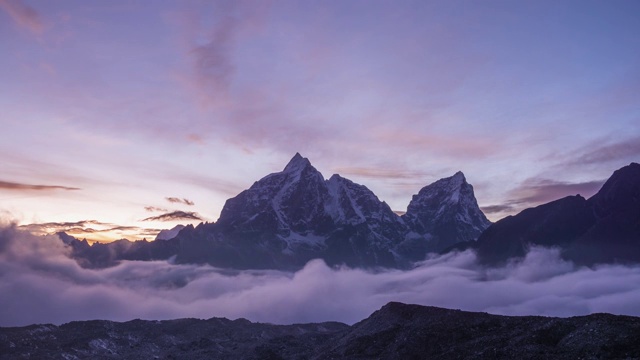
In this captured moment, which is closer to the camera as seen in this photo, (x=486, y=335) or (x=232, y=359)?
(x=486, y=335)

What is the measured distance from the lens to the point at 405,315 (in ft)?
427

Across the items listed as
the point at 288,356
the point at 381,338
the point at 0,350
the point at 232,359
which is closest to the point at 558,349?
the point at 381,338

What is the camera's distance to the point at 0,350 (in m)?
197

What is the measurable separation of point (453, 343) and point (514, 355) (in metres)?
22.1

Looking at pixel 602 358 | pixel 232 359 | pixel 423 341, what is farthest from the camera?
pixel 232 359

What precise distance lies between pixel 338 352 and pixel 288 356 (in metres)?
59.5

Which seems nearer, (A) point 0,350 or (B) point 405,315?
(B) point 405,315

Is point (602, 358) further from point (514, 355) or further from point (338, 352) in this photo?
point (338, 352)

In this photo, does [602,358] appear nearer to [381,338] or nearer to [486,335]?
[486,335]

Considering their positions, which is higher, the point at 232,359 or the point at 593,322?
the point at 593,322

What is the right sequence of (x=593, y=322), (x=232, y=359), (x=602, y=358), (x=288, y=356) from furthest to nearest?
(x=232, y=359), (x=288, y=356), (x=593, y=322), (x=602, y=358)

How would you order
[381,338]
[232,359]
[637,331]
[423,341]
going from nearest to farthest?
[637,331] < [423,341] < [381,338] < [232,359]

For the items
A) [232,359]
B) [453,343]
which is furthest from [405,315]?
[232,359]

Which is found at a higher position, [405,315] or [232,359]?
[405,315]
